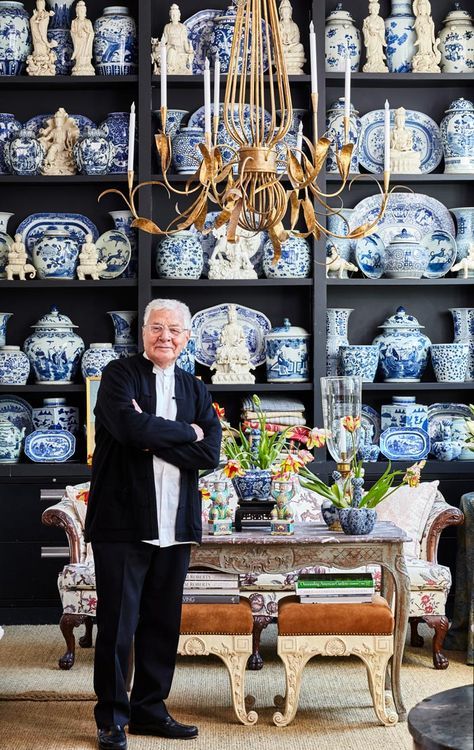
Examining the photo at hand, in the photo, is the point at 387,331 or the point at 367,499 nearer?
the point at 367,499

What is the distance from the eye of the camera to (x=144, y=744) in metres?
3.79

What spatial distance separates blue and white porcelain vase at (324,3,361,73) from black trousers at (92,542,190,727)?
118 inches

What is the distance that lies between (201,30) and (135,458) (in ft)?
9.78

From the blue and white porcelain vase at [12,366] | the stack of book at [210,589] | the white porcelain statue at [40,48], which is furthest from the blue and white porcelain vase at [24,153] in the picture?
the stack of book at [210,589]

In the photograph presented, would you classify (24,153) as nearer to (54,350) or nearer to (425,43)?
(54,350)

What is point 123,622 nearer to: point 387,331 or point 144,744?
point 144,744

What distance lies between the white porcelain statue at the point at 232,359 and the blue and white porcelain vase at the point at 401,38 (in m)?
1.53

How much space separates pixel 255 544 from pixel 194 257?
214 cm

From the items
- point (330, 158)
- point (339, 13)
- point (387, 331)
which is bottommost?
point (387, 331)

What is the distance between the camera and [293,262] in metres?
5.74

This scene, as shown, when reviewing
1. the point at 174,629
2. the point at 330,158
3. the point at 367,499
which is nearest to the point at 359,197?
the point at 330,158

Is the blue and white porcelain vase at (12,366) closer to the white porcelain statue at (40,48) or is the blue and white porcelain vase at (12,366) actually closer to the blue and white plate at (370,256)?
the white porcelain statue at (40,48)

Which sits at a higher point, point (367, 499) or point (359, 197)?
point (359, 197)

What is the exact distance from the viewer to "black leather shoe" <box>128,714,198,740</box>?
385cm
